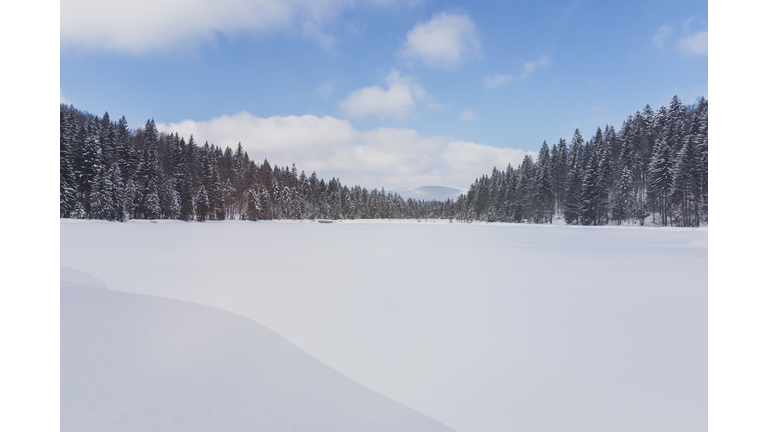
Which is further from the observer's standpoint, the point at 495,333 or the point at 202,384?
the point at 495,333

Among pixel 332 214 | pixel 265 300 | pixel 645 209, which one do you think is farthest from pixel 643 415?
pixel 332 214

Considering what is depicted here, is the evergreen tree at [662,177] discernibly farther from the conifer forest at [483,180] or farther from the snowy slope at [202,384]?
the snowy slope at [202,384]

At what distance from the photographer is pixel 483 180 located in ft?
254

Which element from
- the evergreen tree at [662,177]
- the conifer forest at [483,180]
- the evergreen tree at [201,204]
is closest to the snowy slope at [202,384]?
the conifer forest at [483,180]

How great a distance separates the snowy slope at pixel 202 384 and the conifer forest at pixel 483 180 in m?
44.0

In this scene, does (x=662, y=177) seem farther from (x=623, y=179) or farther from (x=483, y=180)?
(x=483, y=180)

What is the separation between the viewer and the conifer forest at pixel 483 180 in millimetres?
39562

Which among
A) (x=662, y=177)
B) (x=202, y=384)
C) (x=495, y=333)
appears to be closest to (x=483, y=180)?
(x=662, y=177)

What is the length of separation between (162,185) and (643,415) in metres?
62.8

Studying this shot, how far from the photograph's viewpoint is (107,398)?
8.92ft

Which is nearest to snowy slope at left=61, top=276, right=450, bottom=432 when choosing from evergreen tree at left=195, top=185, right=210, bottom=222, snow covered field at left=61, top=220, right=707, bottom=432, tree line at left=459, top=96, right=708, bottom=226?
snow covered field at left=61, top=220, right=707, bottom=432

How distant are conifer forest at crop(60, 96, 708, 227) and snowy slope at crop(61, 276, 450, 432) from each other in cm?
4395

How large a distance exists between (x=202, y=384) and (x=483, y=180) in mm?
79615

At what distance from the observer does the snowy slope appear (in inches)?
98.0
